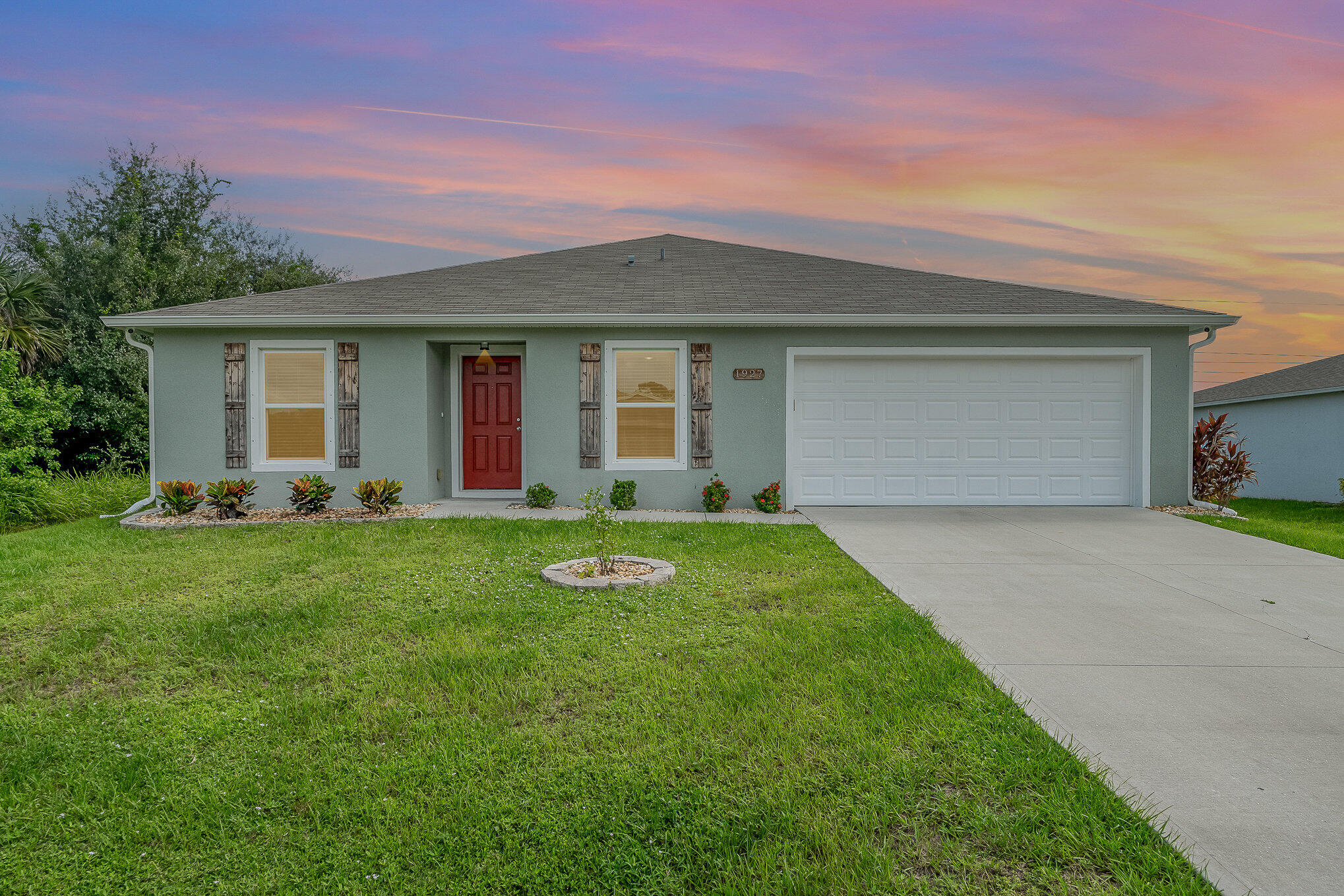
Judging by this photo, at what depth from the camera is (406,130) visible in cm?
1221

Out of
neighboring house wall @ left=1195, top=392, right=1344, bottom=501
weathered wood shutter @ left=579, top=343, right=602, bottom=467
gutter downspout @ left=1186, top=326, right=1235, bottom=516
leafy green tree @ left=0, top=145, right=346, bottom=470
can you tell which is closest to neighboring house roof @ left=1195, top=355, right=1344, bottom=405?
neighboring house wall @ left=1195, top=392, right=1344, bottom=501

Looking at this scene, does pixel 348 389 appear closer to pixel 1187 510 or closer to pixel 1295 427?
pixel 1187 510

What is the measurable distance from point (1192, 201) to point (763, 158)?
7487mm

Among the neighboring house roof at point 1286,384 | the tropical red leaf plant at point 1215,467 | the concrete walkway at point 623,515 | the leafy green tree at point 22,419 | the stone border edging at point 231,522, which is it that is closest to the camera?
the stone border edging at point 231,522

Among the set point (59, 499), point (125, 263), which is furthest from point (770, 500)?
point (125, 263)

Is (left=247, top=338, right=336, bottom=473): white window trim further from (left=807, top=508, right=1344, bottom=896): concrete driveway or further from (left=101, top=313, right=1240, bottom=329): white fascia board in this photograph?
(left=807, top=508, right=1344, bottom=896): concrete driveway

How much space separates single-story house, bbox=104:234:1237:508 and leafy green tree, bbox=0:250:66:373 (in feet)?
23.6

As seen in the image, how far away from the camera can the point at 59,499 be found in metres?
9.86

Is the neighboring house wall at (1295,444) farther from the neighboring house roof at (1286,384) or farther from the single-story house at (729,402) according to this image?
the single-story house at (729,402)

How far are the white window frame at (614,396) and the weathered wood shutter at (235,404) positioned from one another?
4.99m

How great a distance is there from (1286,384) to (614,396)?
1697 cm

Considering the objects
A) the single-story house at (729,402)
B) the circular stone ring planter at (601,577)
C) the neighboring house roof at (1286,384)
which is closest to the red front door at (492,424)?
the single-story house at (729,402)

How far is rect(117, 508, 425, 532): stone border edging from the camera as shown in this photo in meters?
8.02

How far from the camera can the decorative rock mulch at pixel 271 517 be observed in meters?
8.25
